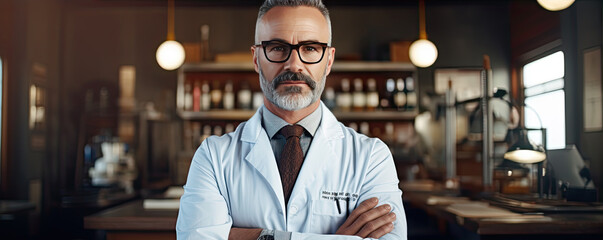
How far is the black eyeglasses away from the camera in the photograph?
51.9 inches

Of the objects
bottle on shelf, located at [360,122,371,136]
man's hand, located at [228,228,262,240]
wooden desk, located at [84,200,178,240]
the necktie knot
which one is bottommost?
wooden desk, located at [84,200,178,240]

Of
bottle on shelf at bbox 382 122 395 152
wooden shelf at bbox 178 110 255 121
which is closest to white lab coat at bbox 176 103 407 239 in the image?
wooden shelf at bbox 178 110 255 121

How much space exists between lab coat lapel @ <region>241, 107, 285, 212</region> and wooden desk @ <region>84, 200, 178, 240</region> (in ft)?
2.71

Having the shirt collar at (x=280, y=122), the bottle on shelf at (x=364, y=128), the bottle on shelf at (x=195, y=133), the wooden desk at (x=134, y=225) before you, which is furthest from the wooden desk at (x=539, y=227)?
the bottle on shelf at (x=195, y=133)

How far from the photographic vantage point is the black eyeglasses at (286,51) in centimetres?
132

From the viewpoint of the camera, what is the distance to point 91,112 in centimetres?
536

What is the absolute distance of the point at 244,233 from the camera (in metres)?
1.29

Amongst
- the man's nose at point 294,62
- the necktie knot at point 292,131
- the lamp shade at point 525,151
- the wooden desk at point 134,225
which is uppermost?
the man's nose at point 294,62

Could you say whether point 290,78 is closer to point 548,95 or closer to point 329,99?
point 329,99

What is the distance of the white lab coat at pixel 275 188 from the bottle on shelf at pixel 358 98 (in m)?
3.39

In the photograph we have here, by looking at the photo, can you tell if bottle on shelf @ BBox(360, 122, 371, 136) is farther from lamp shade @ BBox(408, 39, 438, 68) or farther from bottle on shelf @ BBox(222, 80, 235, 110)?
bottle on shelf @ BBox(222, 80, 235, 110)

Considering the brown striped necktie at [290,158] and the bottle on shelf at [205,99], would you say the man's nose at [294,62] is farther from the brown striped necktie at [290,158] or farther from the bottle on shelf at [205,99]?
the bottle on shelf at [205,99]

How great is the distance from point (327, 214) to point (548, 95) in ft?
12.1

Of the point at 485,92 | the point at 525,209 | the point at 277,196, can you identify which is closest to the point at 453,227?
the point at 525,209
